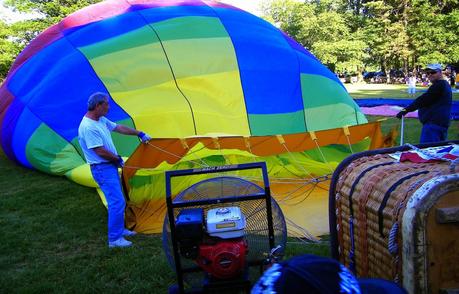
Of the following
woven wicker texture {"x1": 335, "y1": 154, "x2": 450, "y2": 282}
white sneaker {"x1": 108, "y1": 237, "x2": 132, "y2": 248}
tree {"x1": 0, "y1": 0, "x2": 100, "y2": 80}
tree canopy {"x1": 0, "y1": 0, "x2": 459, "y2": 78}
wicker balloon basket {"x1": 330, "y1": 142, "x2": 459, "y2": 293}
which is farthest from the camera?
tree canopy {"x1": 0, "y1": 0, "x2": 459, "y2": 78}

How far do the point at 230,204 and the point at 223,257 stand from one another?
344 millimetres

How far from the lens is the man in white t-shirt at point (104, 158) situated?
3.94 meters

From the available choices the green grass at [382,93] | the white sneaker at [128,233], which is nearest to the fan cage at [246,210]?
the white sneaker at [128,233]

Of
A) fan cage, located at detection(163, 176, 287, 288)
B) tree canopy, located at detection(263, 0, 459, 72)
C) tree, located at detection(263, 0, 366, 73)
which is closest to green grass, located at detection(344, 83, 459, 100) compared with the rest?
tree canopy, located at detection(263, 0, 459, 72)

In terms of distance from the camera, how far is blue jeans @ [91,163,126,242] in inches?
160

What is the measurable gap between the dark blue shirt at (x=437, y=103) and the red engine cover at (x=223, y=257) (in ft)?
13.5

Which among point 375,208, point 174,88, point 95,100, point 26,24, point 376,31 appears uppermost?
point 26,24

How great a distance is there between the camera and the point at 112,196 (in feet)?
13.5

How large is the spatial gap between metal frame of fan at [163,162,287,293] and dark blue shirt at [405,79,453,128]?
378 cm

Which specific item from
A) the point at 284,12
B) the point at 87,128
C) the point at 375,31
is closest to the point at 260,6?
the point at 284,12

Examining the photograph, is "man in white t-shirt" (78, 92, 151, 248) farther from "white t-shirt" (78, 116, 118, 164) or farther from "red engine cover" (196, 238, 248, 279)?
"red engine cover" (196, 238, 248, 279)

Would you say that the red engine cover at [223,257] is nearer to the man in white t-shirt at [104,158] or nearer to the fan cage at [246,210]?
the fan cage at [246,210]

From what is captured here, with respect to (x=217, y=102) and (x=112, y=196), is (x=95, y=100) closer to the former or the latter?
(x=112, y=196)

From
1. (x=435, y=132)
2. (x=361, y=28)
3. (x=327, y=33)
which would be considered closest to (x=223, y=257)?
(x=435, y=132)
